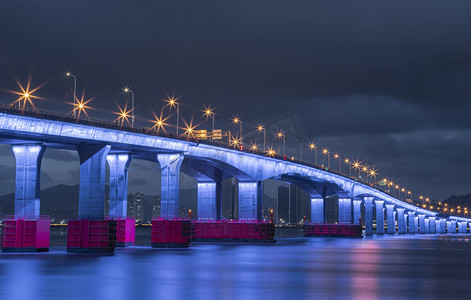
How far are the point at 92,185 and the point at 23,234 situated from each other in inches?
307

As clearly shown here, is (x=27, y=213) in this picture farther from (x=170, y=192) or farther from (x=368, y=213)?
(x=368, y=213)

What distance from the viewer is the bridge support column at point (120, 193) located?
77.1m

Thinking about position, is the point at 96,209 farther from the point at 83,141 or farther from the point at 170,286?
the point at 170,286

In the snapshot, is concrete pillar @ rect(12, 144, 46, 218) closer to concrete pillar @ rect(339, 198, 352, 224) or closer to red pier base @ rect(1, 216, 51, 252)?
red pier base @ rect(1, 216, 51, 252)

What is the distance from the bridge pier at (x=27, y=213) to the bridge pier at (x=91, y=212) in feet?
8.95

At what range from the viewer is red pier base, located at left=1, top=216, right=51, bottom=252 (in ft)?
196

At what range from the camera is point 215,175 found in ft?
353

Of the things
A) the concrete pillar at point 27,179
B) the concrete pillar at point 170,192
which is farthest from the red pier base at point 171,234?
the concrete pillar at point 27,179

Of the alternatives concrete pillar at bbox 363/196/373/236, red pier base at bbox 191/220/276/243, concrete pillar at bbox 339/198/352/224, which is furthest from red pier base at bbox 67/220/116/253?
concrete pillar at bbox 363/196/373/236

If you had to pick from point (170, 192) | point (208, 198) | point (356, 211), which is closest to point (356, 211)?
point (356, 211)

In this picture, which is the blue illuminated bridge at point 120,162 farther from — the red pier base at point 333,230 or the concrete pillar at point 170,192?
the red pier base at point 333,230

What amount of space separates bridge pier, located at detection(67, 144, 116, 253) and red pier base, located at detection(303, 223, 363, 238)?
102179 millimetres

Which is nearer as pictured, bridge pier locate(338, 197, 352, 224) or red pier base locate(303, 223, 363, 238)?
red pier base locate(303, 223, 363, 238)

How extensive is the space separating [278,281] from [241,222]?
224ft
